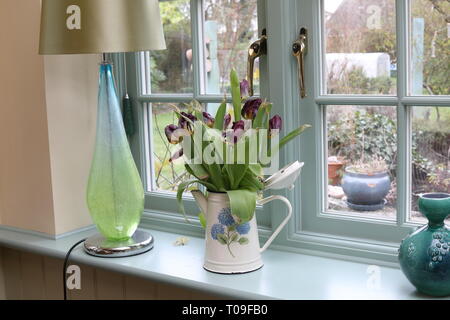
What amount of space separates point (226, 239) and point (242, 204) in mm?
124

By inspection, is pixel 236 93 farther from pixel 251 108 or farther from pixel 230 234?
pixel 230 234

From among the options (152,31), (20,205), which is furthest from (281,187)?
(20,205)

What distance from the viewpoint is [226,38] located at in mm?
1967

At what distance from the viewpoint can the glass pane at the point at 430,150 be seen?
1.62 metres

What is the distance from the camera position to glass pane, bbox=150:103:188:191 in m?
2.13

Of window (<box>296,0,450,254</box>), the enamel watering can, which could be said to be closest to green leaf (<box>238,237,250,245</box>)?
the enamel watering can

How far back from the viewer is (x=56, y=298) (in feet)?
7.45

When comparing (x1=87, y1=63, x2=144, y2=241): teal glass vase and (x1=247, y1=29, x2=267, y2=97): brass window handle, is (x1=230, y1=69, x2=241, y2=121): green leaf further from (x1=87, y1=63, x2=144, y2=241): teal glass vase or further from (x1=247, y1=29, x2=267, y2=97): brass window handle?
(x1=87, y1=63, x2=144, y2=241): teal glass vase

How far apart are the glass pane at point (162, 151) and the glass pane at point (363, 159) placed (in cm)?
53

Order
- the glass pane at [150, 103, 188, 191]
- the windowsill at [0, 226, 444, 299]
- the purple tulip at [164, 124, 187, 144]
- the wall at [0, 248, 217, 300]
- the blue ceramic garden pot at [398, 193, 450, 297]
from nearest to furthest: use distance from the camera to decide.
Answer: the blue ceramic garden pot at [398, 193, 450, 297]
the windowsill at [0, 226, 444, 299]
the purple tulip at [164, 124, 187, 144]
the wall at [0, 248, 217, 300]
the glass pane at [150, 103, 188, 191]

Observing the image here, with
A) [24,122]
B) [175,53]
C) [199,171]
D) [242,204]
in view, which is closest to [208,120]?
[199,171]

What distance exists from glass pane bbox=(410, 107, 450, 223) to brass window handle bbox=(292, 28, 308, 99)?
0.30 meters

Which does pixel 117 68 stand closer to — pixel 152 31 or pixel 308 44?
pixel 152 31
